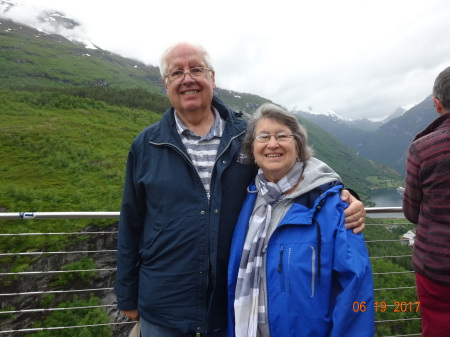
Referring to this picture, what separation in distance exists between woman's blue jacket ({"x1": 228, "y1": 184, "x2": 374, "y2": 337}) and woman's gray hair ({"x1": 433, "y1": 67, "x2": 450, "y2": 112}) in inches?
46.0

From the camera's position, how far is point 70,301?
29.4ft

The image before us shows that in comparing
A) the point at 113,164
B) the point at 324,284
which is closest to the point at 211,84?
the point at 324,284

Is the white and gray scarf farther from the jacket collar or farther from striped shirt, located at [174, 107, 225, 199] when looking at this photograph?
the jacket collar

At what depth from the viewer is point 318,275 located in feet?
5.30

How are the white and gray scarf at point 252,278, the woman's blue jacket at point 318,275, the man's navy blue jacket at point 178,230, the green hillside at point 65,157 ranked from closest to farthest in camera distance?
the woman's blue jacket at point 318,275 < the white and gray scarf at point 252,278 < the man's navy blue jacket at point 178,230 < the green hillside at point 65,157

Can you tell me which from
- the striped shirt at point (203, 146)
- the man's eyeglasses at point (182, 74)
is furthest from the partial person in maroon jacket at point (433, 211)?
the man's eyeglasses at point (182, 74)

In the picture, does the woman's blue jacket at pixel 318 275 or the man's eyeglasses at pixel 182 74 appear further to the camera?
the man's eyeglasses at pixel 182 74

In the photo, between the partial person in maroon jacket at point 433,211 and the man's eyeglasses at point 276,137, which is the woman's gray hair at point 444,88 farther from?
the man's eyeglasses at point 276,137

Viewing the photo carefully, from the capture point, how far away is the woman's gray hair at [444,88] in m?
2.08

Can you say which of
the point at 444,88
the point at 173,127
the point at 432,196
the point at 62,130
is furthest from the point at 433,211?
the point at 62,130

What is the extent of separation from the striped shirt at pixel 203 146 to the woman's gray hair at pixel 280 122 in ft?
0.74

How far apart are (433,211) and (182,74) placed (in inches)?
78.6

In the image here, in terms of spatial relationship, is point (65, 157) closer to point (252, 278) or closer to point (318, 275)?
point (252, 278)

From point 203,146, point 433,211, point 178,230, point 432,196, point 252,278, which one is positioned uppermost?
point 203,146
